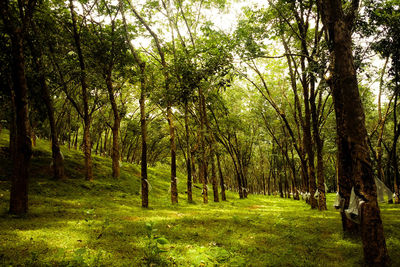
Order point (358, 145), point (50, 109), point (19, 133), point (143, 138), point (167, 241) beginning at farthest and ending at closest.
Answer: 1. point (50, 109)
2. point (143, 138)
3. point (19, 133)
4. point (358, 145)
5. point (167, 241)

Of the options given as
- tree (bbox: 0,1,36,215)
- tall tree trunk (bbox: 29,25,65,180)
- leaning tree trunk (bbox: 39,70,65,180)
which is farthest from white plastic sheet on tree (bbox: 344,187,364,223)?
leaning tree trunk (bbox: 39,70,65,180)

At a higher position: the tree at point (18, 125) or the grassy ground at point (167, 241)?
the tree at point (18, 125)

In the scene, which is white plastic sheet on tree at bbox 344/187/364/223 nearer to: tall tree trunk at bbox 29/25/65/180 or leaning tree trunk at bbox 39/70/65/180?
tall tree trunk at bbox 29/25/65/180

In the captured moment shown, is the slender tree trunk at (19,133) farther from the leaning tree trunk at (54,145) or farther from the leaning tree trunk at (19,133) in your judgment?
the leaning tree trunk at (54,145)

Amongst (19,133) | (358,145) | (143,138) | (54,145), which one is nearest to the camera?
(358,145)

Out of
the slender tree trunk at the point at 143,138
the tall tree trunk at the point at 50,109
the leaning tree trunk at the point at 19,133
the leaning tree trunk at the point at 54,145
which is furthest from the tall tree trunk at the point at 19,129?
the leaning tree trunk at the point at 54,145

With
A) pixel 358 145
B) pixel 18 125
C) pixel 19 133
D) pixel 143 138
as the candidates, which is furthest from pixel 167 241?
pixel 143 138

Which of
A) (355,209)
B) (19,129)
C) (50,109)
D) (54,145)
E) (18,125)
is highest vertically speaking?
(50,109)

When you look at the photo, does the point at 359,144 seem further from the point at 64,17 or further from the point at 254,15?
the point at 64,17

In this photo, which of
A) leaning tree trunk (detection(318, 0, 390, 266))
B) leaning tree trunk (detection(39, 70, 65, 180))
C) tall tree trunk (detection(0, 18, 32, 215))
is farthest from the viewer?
leaning tree trunk (detection(39, 70, 65, 180))

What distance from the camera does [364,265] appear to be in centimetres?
503

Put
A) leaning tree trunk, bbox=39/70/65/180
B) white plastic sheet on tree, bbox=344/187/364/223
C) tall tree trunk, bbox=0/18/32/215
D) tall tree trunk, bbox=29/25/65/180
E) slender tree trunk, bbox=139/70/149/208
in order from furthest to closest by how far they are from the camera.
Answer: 1. leaning tree trunk, bbox=39/70/65/180
2. tall tree trunk, bbox=29/25/65/180
3. slender tree trunk, bbox=139/70/149/208
4. tall tree trunk, bbox=0/18/32/215
5. white plastic sheet on tree, bbox=344/187/364/223

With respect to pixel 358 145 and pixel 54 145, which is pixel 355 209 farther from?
pixel 54 145

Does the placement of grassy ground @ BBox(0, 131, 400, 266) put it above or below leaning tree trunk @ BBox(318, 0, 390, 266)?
below
